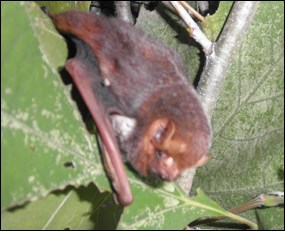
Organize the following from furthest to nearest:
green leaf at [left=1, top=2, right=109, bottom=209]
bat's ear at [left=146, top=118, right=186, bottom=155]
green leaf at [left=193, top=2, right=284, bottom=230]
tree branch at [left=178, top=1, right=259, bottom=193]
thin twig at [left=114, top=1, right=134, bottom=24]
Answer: thin twig at [left=114, top=1, right=134, bottom=24] < green leaf at [left=193, top=2, right=284, bottom=230] < tree branch at [left=178, top=1, right=259, bottom=193] < bat's ear at [left=146, top=118, right=186, bottom=155] < green leaf at [left=1, top=2, right=109, bottom=209]

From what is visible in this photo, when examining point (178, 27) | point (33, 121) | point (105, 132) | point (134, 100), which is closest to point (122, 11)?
point (178, 27)

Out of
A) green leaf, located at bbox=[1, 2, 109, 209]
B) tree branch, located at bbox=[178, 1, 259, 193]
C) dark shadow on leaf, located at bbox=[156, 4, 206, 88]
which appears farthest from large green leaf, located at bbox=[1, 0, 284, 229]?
dark shadow on leaf, located at bbox=[156, 4, 206, 88]

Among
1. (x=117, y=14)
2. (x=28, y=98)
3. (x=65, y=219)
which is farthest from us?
(x=117, y=14)

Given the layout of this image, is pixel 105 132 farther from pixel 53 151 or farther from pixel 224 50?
pixel 224 50

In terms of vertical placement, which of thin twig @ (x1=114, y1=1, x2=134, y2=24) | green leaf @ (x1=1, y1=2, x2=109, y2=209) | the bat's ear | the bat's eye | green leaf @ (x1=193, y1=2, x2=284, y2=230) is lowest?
green leaf @ (x1=193, y1=2, x2=284, y2=230)

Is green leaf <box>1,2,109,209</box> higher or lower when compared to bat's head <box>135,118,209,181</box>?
higher

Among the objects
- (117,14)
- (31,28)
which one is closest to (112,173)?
(31,28)

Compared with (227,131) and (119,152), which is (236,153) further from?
(119,152)

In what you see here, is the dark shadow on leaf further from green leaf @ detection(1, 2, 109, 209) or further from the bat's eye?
green leaf @ detection(1, 2, 109, 209)
